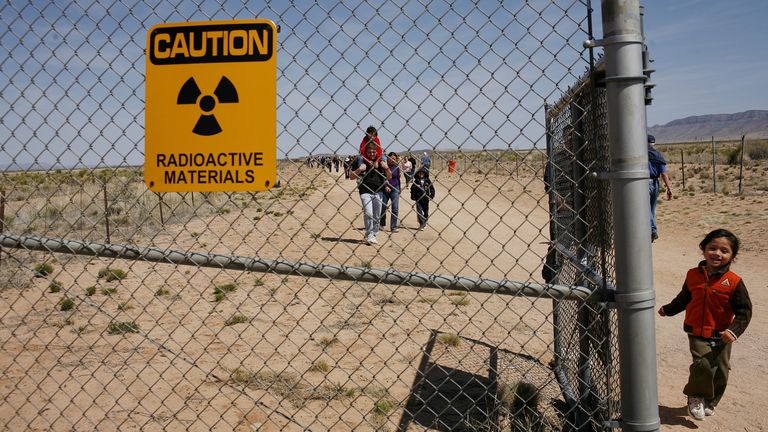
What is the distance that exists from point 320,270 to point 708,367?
3219mm

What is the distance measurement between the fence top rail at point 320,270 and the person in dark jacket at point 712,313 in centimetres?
240

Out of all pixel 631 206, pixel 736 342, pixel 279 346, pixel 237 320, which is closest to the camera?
pixel 631 206

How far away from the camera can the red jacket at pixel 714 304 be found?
4.35 metres

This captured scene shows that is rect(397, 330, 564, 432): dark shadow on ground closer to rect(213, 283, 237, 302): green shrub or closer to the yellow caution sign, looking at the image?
the yellow caution sign

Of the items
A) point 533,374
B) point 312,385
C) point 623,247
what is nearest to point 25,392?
point 312,385

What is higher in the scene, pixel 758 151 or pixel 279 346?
pixel 758 151

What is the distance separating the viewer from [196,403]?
15.6 ft

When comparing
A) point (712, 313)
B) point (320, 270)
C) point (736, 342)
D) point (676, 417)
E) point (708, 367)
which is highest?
point (320, 270)

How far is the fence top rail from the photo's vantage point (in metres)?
2.62

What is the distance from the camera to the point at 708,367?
4469mm

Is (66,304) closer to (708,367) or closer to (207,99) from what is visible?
(207,99)

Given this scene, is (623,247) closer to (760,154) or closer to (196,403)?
(196,403)

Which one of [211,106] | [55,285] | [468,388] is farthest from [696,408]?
[55,285]

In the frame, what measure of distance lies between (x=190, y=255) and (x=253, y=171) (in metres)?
0.56
